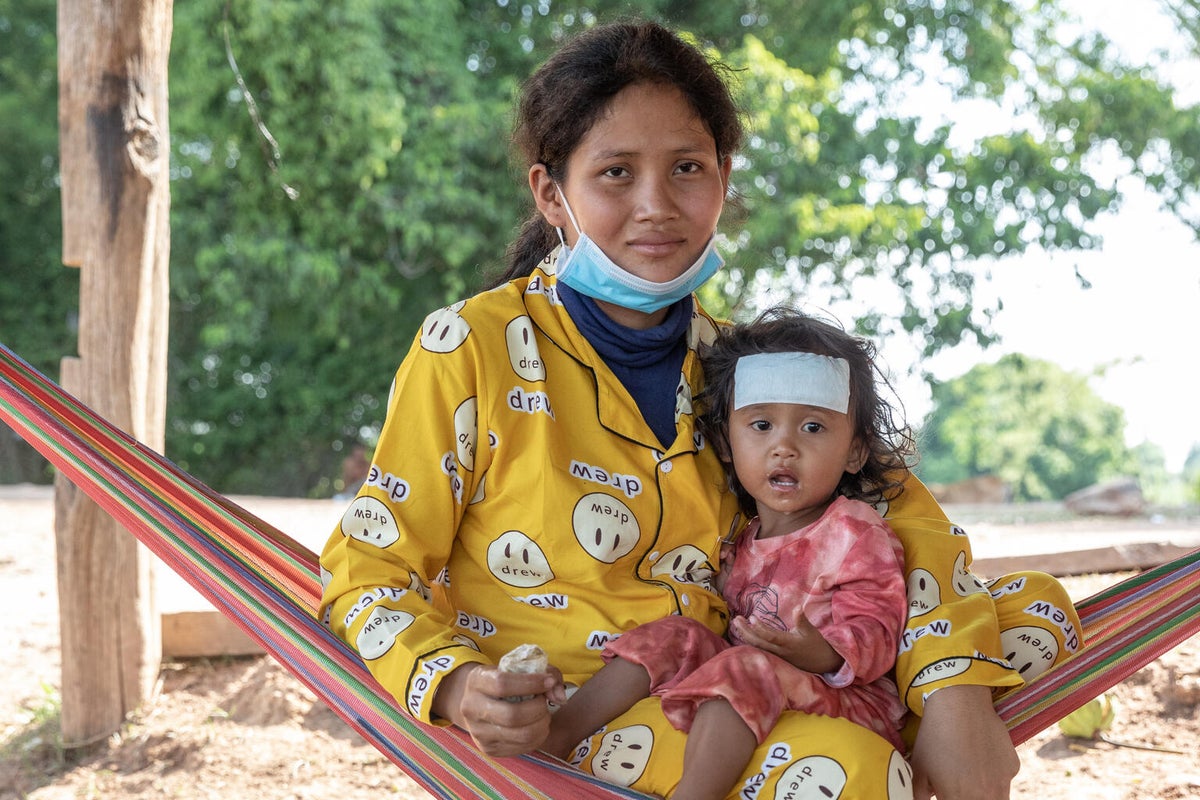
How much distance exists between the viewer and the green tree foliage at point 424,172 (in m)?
8.77

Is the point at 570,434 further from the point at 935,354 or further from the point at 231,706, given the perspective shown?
the point at 935,354

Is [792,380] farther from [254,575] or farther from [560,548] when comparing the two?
[254,575]

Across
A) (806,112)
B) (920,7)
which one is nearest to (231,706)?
(806,112)

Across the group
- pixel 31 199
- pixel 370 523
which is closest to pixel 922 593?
pixel 370 523

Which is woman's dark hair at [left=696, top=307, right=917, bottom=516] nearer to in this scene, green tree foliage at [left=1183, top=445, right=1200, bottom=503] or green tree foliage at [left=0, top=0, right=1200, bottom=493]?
green tree foliage at [left=0, top=0, right=1200, bottom=493]

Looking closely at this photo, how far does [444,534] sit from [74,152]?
1.80 m

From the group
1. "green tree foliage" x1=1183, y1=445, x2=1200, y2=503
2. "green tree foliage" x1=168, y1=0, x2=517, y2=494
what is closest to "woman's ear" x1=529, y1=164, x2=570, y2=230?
"green tree foliage" x1=168, y1=0, x2=517, y2=494

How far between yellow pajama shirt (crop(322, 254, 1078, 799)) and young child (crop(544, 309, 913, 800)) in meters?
0.04

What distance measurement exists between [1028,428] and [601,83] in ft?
75.0

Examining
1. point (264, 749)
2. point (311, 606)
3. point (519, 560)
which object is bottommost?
point (264, 749)

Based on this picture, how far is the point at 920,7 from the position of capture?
1145cm

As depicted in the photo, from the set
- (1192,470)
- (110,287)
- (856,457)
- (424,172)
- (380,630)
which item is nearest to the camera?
(380,630)

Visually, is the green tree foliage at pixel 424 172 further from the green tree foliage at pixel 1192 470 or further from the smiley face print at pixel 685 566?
the smiley face print at pixel 685 566

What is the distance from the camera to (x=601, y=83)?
1.80 meters
